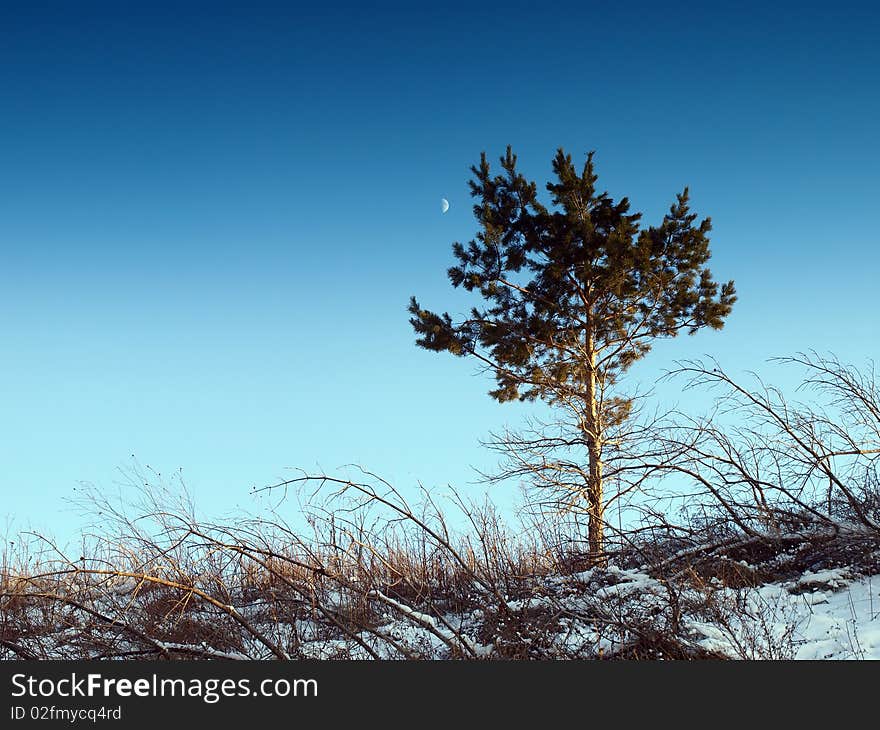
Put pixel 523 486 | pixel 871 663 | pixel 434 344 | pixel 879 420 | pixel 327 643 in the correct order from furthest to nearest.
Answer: pixel 434 344 → pixel 523 486 → pixel 879 420 → pixel 327 643 → pixel 871 663

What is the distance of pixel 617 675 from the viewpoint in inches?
163

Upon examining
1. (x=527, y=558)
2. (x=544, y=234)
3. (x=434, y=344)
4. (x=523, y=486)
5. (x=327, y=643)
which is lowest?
(x=327, y=643)

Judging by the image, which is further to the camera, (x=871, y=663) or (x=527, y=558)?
(x=527, y=558)

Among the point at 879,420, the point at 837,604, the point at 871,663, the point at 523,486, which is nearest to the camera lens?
the point at 871,663

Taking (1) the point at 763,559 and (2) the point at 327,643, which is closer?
(2) the point at 327,643

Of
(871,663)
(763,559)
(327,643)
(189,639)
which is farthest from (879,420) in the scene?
(189,639)

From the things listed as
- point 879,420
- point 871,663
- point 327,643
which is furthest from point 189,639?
point 879,420

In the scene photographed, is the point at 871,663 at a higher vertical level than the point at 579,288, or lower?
lower

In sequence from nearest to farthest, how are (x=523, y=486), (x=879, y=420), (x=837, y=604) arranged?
(x=837, y=604) → (x=879, y=420) → (x=523, y=486)

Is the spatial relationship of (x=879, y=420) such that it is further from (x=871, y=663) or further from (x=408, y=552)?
(x=408, y=552)

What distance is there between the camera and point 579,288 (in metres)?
19.3

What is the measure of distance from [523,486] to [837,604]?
3.29m

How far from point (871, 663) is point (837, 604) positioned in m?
1.54

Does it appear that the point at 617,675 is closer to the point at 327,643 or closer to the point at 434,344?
the point at 327,643
